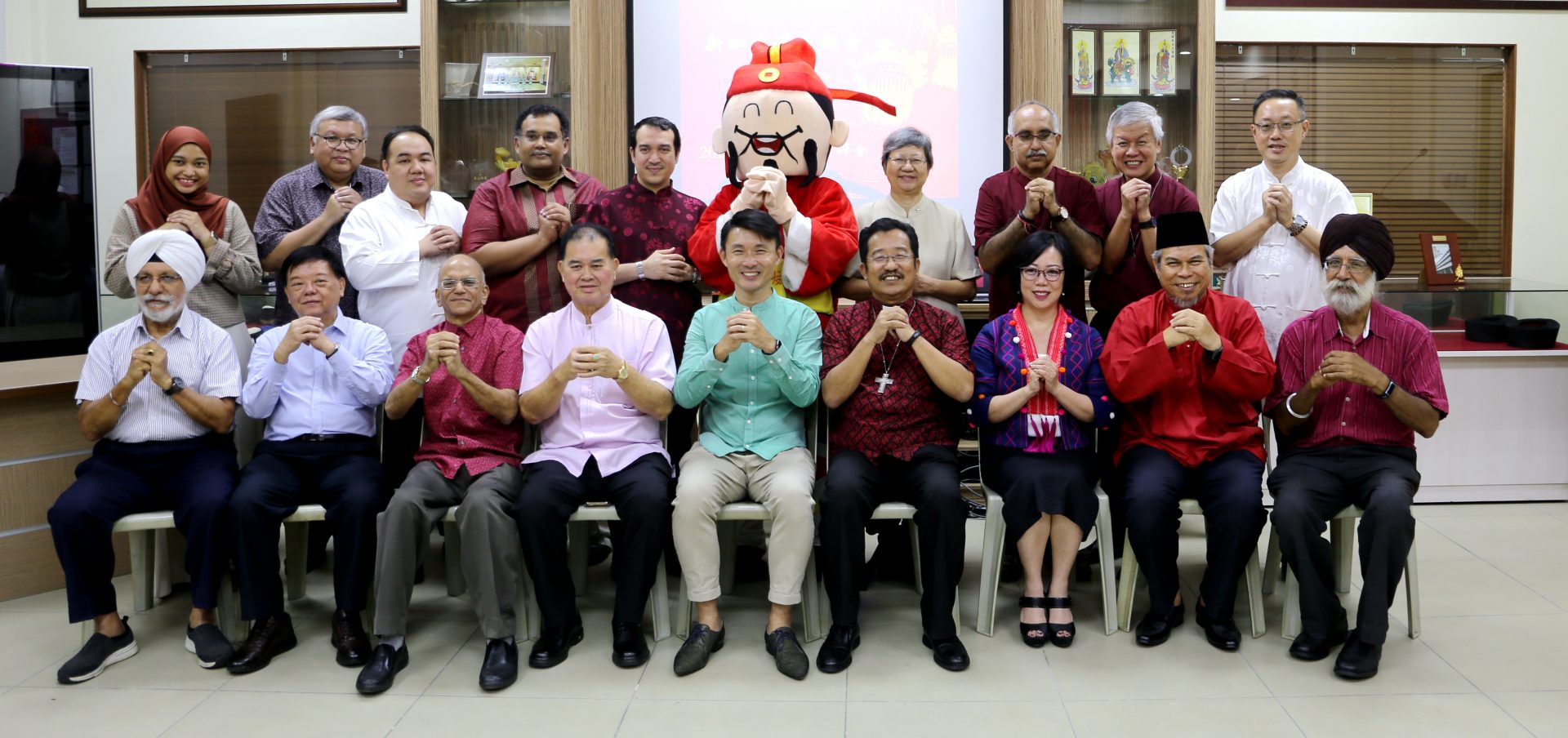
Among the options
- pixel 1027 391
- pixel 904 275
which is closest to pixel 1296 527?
pixel 1027 391

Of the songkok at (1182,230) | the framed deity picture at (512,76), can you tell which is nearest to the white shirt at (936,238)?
the songkok at (1182,230)

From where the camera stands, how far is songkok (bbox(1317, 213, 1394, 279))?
10.2 feet

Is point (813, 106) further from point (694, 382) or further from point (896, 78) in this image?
point (896, 78)

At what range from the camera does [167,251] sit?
3240mm

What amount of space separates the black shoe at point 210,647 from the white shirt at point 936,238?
6.51 feet

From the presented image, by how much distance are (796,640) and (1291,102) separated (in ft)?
7.10

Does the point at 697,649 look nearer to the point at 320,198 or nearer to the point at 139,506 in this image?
the point at 139,506

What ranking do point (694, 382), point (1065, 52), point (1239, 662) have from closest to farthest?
point (1239, 662) < point (694, 382) < point (1065, 52)

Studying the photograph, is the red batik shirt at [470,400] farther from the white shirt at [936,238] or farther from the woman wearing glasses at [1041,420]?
the woman wearing glasses at [1041,420]

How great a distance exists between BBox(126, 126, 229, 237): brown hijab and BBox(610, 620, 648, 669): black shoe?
1805 millimetres

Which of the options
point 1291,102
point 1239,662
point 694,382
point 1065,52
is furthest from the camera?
point 1065,52

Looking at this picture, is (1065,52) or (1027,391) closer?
(1027,391)

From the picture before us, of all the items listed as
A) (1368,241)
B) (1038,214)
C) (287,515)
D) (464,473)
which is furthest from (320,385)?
(1368,241)

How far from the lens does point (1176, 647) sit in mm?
3125
